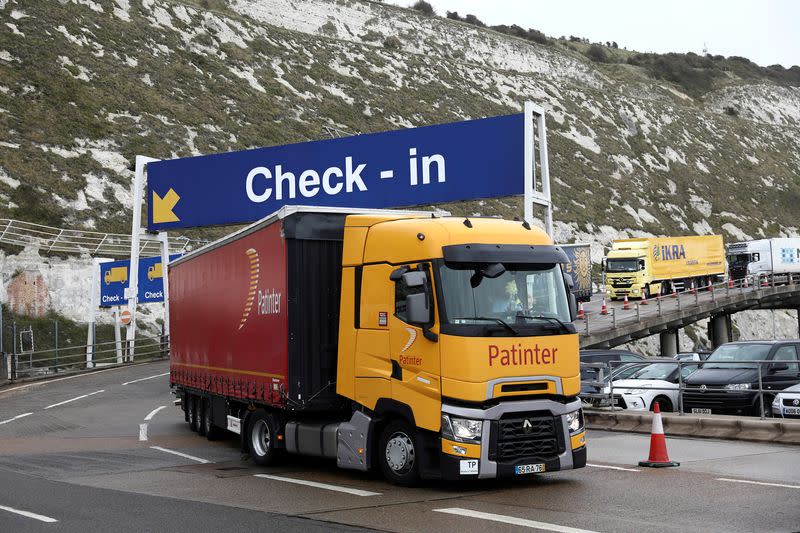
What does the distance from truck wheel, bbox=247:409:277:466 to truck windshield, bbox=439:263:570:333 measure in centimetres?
396

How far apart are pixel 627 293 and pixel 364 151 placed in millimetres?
36803

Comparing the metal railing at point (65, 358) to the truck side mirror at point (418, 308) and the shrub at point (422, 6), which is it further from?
the shrub at point (422, 6)

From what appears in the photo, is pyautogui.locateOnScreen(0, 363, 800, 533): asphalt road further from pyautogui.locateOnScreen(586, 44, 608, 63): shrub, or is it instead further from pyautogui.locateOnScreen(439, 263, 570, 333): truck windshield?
pyautogui.locateOnScreen(586, 44, 608, 63): shrub

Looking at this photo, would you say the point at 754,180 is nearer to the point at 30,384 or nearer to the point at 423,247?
the point at 30,384

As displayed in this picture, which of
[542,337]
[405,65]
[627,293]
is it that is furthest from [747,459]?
[405,65]

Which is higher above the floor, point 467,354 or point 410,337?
point 410,337

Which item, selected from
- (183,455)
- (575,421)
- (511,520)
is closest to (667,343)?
(183,455)

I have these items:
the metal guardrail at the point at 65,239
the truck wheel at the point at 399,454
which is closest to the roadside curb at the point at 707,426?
the truck wheel at the point at 399,454

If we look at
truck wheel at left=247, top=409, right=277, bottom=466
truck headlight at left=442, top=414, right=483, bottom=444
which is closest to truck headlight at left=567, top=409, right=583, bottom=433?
truck headlight at left=442, top=414, right=483, bottom=444

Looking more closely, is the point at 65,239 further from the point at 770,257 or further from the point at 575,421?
the point at 770,257

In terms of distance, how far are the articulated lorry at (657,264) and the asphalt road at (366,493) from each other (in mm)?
42886

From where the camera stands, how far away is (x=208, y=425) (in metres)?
18.3

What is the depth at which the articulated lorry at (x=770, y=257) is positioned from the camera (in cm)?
6794

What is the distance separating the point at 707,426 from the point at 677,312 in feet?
111
